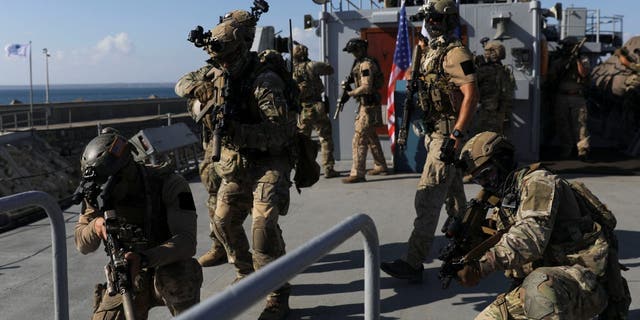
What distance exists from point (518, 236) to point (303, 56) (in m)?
6.02

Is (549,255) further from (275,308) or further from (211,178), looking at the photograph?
(211,178)

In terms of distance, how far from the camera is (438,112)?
4711 millimetres

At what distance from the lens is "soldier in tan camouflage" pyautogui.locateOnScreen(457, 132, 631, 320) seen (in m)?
2.76

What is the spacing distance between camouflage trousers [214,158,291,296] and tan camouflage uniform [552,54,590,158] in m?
6.87

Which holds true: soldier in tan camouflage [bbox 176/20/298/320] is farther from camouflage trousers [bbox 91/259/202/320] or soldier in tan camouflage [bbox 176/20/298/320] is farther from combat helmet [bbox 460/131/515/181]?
combat helmet [bbox 460/131/515/181]

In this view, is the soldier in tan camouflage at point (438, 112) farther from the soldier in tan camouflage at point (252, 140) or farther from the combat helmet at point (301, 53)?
the combat helmet at point (301, 53)

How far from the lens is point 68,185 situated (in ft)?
53.3

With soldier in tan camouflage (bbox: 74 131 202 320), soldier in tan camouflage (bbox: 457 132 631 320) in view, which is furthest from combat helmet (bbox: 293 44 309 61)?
soldier in tan camouflage (bbox: 457 132 631 320)

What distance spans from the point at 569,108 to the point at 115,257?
8657mm

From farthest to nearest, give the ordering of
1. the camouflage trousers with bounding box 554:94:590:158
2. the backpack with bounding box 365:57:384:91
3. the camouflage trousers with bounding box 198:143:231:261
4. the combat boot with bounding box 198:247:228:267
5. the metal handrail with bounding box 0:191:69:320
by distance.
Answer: the camouflage trousers with bounding box 554:94:590:158, the backpack with bounding box 365:57:384:91, the combat boot with bounding box 198:247:228:267, the camouflage trousers with bounding box 198:143:231:261, the metal handrail with bounding box 0:191:69:320

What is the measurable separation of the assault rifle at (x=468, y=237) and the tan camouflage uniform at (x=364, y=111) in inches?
199

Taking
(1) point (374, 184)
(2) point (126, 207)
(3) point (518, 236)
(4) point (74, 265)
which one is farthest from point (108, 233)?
(1) point (374, 184)

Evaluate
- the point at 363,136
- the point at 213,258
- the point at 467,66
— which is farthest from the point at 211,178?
the point at 363,136

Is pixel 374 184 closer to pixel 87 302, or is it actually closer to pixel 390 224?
pixel 390 224
